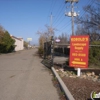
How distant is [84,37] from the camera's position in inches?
413

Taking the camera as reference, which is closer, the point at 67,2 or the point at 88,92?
the point at 88,92

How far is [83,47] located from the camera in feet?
34.6

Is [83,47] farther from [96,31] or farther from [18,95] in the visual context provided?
[96,31]

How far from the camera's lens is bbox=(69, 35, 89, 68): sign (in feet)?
34.4

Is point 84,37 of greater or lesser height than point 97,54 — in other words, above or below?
above

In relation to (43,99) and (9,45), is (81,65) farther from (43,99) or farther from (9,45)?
(9,45)

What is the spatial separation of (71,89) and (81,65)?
11.4ft

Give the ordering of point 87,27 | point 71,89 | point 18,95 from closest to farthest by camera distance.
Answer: point 18,95, point 71,89, point 87,27

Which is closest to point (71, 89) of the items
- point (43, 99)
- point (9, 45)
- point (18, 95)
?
point (43, 99)

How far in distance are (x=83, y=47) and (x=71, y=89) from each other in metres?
3.67

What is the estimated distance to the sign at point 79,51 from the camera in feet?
34.4

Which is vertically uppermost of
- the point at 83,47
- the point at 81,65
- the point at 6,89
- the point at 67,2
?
the point at 67,2

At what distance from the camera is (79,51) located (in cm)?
1078

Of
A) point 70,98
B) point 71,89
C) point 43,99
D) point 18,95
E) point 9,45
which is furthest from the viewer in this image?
point 9,45
